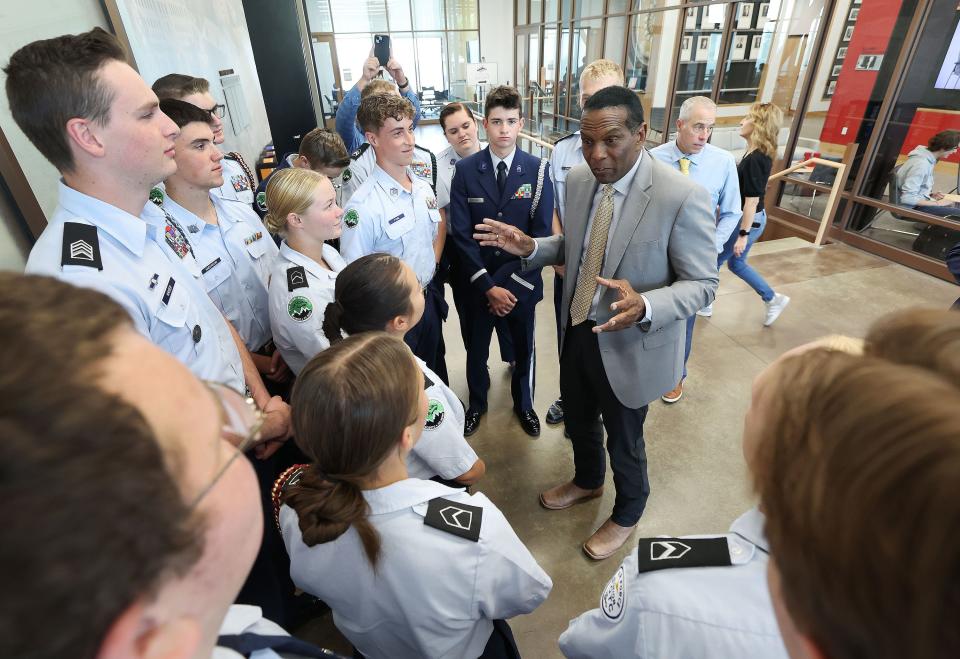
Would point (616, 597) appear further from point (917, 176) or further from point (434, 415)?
point (917, 176)

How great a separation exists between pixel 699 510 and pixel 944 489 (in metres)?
2.27

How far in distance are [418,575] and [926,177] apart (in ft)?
20.3

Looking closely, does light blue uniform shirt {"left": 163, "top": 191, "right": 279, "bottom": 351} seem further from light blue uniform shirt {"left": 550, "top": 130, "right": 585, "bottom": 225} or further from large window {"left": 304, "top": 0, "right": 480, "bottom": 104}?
large window {"left": 304, "top": 0, "right": 480, "bottom": 104}

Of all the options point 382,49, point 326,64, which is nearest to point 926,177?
point 382,49

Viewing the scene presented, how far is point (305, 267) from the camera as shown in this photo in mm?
1968

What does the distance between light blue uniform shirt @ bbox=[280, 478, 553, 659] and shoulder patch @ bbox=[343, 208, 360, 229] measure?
162 centimetres

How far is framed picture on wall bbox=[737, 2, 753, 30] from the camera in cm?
558

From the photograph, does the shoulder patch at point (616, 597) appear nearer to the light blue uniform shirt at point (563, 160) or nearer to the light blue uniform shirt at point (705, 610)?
the light blue uniform shirt at point (705, 610)

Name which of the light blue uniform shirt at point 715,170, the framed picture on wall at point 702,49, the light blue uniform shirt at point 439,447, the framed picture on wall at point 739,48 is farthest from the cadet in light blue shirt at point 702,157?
the framed picture on wall at point 702,49

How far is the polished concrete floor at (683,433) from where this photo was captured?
6.76 ft

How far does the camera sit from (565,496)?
235 cm

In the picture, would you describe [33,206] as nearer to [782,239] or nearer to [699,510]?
[699,510]

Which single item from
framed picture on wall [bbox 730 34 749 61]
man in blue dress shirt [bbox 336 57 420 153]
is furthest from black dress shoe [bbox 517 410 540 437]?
framed picture on wall [bbox 730 34 749 61]

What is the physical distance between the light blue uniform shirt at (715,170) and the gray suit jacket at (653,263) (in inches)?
49.2
